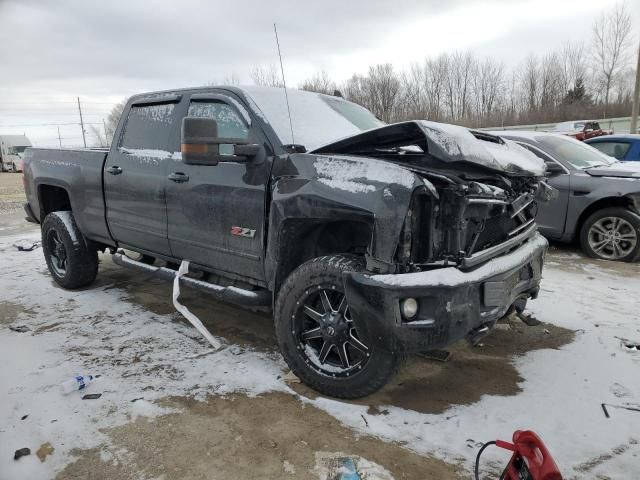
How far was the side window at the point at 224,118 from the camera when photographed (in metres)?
3.51

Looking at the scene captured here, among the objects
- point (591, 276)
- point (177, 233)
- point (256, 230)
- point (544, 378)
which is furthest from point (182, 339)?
point (591, 276)

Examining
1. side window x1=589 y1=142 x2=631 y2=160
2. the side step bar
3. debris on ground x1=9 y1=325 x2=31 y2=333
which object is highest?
side window x1=589 y1=142 x2=631 y2=160

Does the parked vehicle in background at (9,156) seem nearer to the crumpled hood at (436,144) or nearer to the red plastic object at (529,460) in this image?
the crumpled hood at (436,144)

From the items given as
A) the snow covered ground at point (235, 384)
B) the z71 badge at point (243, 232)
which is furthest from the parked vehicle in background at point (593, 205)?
the z71 badge at point (243, 232)

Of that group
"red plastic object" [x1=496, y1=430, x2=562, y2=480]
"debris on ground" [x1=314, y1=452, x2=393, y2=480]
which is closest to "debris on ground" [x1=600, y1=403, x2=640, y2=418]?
"red plastic object" [x1=496, y1=430, x2=562, y2=480]

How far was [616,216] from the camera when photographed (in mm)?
6168

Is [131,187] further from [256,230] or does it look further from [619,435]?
[619,435]

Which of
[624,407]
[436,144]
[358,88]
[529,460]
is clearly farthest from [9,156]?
[529,460]

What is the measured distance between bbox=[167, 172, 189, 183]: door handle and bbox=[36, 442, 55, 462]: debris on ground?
197 centimetres

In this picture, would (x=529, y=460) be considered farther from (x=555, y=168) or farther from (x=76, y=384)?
(x=555, y=168)

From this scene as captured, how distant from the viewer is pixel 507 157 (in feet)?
10.3

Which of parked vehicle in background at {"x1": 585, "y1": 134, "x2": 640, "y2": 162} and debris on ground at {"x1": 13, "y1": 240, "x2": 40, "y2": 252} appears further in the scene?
parked vehicle in background at {"x1": 585, "y1": 134, "x2": 640, "y2": 162}

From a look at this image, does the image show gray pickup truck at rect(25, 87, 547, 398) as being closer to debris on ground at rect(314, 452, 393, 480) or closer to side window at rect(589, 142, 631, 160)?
debris on ground at rect(314, 452, 393, 480)

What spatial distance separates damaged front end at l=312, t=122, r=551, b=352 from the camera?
8.16 ft
